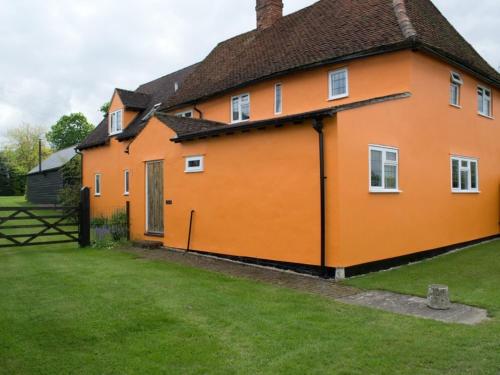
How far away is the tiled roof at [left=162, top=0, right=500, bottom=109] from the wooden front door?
4422mm

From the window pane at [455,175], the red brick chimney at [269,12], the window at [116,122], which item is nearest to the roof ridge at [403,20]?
the window pane at [455,175]

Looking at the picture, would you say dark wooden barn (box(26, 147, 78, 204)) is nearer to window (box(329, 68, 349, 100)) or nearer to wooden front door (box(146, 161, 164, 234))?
wooden front door (box(146, 161, 164, 234))

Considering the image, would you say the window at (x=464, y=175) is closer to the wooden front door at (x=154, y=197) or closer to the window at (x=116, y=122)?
the wooden front door at (x=154, y=197)

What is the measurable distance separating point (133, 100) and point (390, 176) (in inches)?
721

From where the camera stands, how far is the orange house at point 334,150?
10086 millimetres

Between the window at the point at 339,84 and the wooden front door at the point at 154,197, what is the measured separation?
20.8 ft

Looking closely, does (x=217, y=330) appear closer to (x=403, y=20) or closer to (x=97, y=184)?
(x=403, y=20)

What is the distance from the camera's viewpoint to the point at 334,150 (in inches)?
381

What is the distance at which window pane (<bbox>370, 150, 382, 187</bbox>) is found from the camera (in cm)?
1058

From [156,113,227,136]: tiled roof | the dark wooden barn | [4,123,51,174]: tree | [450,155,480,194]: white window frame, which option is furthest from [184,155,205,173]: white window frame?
[4,123,51,174]: tree

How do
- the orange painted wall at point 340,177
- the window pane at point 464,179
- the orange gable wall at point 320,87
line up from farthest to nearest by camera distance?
the window pane at point 464,179 < the orange gable wall at point 320,87 < the orange painted wall at point 340,177

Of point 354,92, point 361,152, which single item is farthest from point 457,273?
point 354,92

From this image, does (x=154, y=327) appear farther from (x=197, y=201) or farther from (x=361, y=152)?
(x=197, y=201)

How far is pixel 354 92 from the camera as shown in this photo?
13094mm
